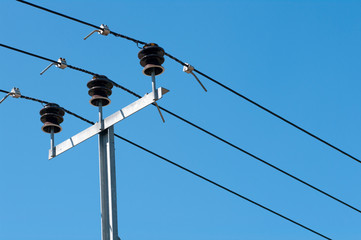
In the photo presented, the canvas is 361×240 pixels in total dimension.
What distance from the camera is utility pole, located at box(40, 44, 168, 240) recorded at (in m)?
9.69

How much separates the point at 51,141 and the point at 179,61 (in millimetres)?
2124

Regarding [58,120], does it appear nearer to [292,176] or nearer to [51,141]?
[51,141]

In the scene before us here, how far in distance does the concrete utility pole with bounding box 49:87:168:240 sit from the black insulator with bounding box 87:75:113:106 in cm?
12

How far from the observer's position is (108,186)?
9859 millimetres

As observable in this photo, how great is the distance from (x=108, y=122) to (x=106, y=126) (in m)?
0.06

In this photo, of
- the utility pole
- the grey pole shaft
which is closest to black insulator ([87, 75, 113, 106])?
the utility pole

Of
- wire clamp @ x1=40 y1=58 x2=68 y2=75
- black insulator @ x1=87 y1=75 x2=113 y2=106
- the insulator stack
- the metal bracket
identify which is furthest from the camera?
wire clamp @ x1=40 y1=58 x2=68 y2=75

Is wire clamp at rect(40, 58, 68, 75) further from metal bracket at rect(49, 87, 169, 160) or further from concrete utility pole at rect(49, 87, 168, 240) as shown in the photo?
metal bracket at rect(49, 87, 169, 160)

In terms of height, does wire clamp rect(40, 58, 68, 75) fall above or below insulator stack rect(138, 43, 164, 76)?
above

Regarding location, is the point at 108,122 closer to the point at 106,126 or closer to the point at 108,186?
the point at 106,126

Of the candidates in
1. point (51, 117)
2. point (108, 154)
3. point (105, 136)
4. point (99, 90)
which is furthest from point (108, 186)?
point (51, 117)

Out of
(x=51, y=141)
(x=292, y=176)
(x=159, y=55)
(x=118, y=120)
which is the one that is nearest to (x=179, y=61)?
(x=159, y=55)

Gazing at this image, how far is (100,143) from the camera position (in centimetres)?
1013

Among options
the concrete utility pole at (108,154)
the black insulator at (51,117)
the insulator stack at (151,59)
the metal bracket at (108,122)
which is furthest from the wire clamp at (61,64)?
the insulator stack at (151,59)
